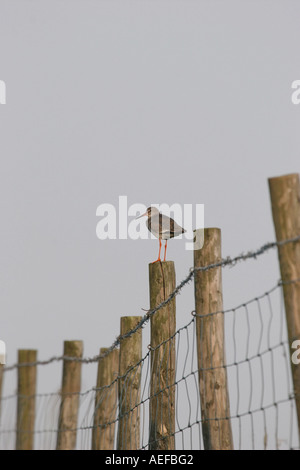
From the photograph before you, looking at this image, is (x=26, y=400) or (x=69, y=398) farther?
(x=26, y=400)

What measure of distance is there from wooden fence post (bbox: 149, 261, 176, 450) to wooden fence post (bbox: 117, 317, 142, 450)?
2.11 ft

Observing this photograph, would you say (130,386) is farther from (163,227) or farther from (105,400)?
(163,227)

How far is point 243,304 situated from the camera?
4395mm

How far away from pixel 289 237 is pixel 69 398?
4.93 metres

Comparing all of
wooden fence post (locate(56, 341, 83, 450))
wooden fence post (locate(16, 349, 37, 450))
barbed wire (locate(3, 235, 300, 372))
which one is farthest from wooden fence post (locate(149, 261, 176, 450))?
wooden fence post (locate(16, 349, 37, 450))

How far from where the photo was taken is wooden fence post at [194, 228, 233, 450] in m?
4.63

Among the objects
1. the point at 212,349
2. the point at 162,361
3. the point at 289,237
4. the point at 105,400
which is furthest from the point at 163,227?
the point at 289,237

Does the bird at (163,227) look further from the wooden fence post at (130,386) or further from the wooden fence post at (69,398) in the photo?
the wooden fence post at (130,386)

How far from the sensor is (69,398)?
8172 mm

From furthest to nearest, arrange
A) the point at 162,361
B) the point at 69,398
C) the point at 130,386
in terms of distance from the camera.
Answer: the point at 69,398 < the point at 130,386 < the point at 162,361

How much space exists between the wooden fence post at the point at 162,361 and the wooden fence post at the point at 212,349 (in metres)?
0.94

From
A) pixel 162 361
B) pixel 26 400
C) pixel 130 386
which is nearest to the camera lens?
pixel 162 361
